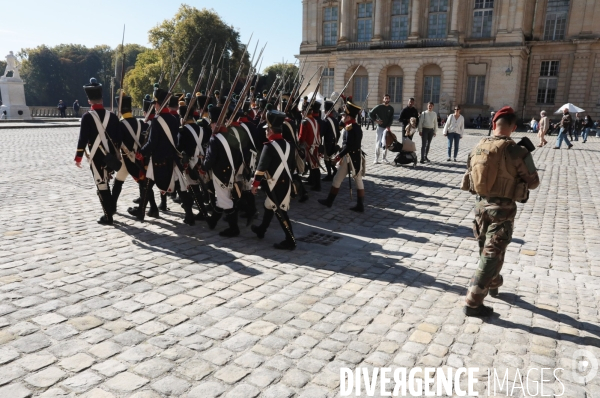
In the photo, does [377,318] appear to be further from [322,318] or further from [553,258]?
[553,258]

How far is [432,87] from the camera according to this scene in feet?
132

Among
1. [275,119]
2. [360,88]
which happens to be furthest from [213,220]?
[360,88]

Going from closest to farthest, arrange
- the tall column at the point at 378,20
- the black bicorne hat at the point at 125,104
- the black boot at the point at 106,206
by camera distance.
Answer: the black boot at the point at 106,206
the black bicorne hat at the point at 125,104
the tall column at the point at 378,20

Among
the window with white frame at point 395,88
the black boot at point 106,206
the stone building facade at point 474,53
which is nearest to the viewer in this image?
the black boot at point 106,206

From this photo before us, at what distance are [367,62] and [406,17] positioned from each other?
5154 mm

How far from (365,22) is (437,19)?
6741 millimetres

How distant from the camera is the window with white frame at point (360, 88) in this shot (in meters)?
42.5

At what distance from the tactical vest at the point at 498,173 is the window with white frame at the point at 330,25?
4374cm

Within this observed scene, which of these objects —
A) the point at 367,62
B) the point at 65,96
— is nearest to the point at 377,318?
the point at 367,62

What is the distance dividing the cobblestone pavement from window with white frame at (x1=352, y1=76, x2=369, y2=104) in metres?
35.7

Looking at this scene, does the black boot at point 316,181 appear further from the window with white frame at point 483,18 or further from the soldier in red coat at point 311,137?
the window with white frame at point 483,18

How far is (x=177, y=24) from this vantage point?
49.7m

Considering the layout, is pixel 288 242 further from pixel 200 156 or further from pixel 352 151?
pixel 352 151

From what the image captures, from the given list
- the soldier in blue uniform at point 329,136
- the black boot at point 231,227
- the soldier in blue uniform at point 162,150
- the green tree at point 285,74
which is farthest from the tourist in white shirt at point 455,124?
the soldier in blue uniform at point 162,150
